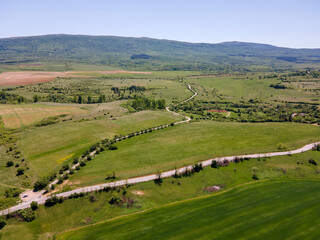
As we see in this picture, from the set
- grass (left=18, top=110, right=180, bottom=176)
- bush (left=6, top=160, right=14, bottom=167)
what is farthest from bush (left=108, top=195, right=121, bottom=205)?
bush (left=6, top=160, right=14, bottom=167)

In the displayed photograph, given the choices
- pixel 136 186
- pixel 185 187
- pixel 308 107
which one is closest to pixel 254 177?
pixel 185 187

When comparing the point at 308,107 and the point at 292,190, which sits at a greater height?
the point at 308,107

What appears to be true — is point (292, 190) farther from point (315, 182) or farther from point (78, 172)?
point (78, 172)

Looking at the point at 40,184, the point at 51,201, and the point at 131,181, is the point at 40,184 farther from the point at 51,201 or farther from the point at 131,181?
the point at 131,181

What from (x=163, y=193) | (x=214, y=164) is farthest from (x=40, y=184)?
(x=214, y=164)

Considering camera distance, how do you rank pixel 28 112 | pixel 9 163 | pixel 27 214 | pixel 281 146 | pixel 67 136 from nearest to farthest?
pixel 27 214, pixel 9 163, pixel 281 146, pixel 67 136, pixel 28 112

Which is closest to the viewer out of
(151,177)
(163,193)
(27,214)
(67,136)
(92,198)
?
(27,214)
